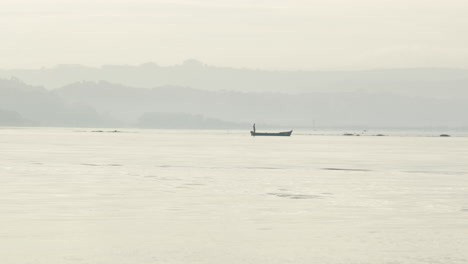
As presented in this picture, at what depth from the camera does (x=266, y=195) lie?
44719mm

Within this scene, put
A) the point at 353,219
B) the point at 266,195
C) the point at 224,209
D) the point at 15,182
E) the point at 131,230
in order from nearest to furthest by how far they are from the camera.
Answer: the point at 131,230
the point at 353,219
the point at 224,209
the point at 266,195
the point at 15,182

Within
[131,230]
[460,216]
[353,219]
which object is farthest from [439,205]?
[131,230]

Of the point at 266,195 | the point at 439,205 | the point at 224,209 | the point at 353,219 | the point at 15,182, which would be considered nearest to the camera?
the point at 353,219

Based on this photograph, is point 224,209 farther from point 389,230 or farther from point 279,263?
point 279,263

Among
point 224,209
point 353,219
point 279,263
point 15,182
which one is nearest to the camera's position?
point 279,263

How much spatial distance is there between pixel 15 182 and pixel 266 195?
17.2 m

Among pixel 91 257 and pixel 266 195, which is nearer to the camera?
pixel 91 257

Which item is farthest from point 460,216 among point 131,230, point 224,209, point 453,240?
point 131,230

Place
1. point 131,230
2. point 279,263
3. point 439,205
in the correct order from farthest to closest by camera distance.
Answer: point 439,205
point 131,230
point 279,263

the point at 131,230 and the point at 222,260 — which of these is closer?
the point at 222,260

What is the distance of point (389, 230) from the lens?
29812 mm

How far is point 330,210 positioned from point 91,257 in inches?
610

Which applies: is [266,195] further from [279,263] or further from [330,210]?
[279,263]

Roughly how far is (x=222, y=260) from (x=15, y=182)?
31.9 metres
